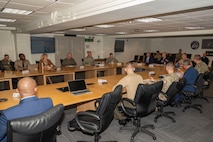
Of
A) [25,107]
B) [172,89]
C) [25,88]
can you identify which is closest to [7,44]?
[25,88]

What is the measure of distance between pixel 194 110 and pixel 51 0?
3.97 m

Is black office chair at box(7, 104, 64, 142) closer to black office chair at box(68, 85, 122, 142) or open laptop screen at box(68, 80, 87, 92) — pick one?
black office chair at box(68, 85, 122, 142)

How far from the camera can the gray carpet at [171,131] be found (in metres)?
2.63

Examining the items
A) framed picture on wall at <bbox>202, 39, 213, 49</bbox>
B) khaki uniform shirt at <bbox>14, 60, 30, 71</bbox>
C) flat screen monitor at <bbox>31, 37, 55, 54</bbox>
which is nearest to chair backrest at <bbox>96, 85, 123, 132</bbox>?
khaki uniform shirt at <bbox>14, 60, 30, 71</bbox>

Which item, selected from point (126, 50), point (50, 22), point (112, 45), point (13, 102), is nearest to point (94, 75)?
point (50, 22)

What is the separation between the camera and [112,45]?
35.0 feet

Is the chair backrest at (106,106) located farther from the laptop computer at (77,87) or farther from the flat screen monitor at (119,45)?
the flat screen monitor at (119,45)

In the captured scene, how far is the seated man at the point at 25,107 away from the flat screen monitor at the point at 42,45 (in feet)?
22.1

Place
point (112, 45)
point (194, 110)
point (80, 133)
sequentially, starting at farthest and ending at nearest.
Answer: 1. point (112, 45)
2. point (194, 110)
3. point (80, 133)

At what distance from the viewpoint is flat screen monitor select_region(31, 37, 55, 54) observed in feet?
25.3

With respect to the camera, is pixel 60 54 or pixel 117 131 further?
pixel 60 54

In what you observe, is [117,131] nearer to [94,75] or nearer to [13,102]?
[13,102]

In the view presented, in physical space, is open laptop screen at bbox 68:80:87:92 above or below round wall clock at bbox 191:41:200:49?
below

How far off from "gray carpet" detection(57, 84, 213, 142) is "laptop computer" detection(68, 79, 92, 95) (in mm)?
736
